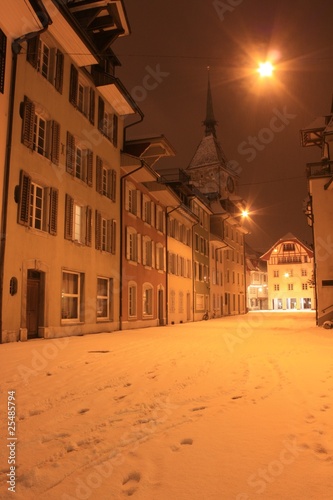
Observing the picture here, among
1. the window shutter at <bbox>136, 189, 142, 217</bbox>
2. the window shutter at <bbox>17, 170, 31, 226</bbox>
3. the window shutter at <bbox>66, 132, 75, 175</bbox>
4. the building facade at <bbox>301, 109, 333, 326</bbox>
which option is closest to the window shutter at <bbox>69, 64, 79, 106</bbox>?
the window shutter at <bbox>66, 132, 75, 175</bbox>

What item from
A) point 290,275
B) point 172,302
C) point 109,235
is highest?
point 290,275

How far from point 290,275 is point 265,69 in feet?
199

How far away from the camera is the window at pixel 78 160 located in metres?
17.6

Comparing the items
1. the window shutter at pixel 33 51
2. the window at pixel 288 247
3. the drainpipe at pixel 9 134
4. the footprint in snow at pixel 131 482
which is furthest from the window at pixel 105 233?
the window at pixel 288 247

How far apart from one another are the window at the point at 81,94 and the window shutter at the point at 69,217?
4.19 meters

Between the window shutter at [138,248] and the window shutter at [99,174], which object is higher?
the window shutter at [99,174]

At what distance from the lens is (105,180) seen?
2142 centimetres

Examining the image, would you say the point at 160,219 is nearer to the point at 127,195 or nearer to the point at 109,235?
the point at 127,195

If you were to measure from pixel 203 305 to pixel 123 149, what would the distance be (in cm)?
2014

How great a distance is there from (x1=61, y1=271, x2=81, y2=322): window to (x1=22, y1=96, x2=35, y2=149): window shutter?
517 cm

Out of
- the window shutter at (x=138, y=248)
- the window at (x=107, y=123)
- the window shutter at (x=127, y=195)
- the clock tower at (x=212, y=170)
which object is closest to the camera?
the window at (x=107, y=123)

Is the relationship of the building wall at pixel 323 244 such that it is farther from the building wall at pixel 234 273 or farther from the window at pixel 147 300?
the building wall at pixel 234 273

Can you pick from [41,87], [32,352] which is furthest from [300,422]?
[41,87]

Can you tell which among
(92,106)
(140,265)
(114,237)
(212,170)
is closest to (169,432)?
(114,237)
